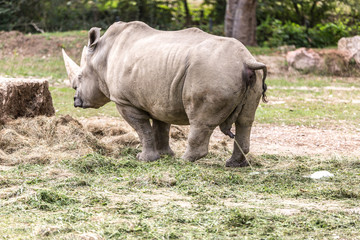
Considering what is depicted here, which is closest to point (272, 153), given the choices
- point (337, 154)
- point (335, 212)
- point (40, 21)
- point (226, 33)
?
point (337, 154)

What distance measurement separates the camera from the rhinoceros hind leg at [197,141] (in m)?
7.73

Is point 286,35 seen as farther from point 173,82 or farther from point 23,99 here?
point 173,82

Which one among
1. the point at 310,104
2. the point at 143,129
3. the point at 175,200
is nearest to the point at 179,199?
the point at 175,200

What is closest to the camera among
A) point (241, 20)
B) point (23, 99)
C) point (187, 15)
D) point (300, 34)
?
point (23, 99)

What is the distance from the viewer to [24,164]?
8.05 meters

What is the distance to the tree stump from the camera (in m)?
9.58

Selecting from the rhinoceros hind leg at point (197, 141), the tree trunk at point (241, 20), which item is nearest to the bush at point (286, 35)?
the tree trunk at point (241, 20)

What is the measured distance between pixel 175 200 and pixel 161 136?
278 cm

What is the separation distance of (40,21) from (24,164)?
59.8 ft

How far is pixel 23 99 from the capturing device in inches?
391

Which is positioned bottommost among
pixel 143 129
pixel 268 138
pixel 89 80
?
pixel 268 138

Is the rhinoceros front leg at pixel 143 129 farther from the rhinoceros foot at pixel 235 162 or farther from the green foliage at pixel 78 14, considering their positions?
the green foliage at pixel 78 14

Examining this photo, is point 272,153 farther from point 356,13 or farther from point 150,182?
point 356,13

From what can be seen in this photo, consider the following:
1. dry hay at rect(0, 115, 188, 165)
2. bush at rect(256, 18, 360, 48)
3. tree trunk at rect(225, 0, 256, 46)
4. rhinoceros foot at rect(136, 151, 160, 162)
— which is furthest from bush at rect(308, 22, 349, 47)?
rhinoceros foot at rect(136, 151, 160, 162)
